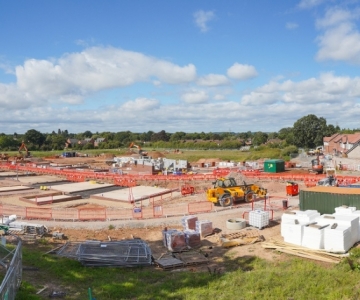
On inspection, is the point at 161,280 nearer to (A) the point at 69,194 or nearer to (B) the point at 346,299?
(B) the point at 346,299

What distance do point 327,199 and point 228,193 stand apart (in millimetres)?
7459

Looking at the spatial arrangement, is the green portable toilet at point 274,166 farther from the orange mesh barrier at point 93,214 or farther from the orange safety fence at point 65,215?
the orange safety fence at point 65,215

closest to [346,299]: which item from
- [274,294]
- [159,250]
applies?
[274,294]

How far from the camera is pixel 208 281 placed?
12.1 metres

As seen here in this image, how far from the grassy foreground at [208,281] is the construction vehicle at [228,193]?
33.6ft

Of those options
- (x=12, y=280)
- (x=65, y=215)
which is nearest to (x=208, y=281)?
(x=12, y=280)

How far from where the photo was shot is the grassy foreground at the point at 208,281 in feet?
35.2

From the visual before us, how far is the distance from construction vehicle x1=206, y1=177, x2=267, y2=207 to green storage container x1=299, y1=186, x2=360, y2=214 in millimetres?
6110

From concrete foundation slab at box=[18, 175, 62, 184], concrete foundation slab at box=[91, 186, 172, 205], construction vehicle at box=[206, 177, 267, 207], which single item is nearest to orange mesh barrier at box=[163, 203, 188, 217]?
construction vehicle at box=[206, 177, 267, 207]

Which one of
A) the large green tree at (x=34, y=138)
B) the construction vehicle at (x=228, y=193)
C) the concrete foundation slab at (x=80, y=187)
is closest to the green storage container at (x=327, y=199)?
the construction vehicle at (x=228, y=193)

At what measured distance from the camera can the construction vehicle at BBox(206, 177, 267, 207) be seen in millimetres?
24656

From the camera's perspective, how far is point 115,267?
45.2 ft

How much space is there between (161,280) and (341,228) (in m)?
7.26

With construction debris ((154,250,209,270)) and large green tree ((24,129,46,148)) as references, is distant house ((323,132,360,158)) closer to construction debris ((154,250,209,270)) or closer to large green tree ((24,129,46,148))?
construction debris ((154,250,209,270))
